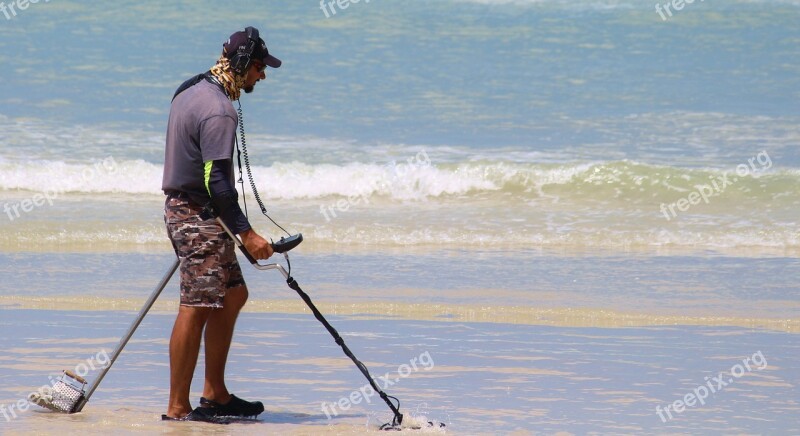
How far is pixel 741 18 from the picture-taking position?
29625mm

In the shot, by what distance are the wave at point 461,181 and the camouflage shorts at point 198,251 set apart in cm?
1044

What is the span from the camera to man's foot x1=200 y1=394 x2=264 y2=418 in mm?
4941

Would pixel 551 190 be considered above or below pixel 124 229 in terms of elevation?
below

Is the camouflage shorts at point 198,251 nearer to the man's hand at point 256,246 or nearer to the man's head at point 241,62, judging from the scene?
the man's hand at point 256,246

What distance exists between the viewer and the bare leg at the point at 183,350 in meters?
4.75

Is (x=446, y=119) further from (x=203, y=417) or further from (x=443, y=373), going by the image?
(x=203, y=417)

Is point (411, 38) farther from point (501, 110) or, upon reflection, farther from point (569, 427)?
point (569, 427)

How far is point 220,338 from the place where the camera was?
4871 millimetres

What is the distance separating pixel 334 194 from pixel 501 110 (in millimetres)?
7819

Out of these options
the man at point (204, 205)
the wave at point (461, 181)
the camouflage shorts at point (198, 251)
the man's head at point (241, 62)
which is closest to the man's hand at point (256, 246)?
the man at point (204, 205)

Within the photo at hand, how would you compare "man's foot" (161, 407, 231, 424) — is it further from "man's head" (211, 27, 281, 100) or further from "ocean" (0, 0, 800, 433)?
"man's head" (211, 27, 281, 100)

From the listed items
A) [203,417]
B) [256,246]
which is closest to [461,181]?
[203,417]

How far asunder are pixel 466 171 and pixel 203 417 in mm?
11441

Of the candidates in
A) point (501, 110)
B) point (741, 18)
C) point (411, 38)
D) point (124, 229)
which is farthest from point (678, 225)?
point (741, 18)
